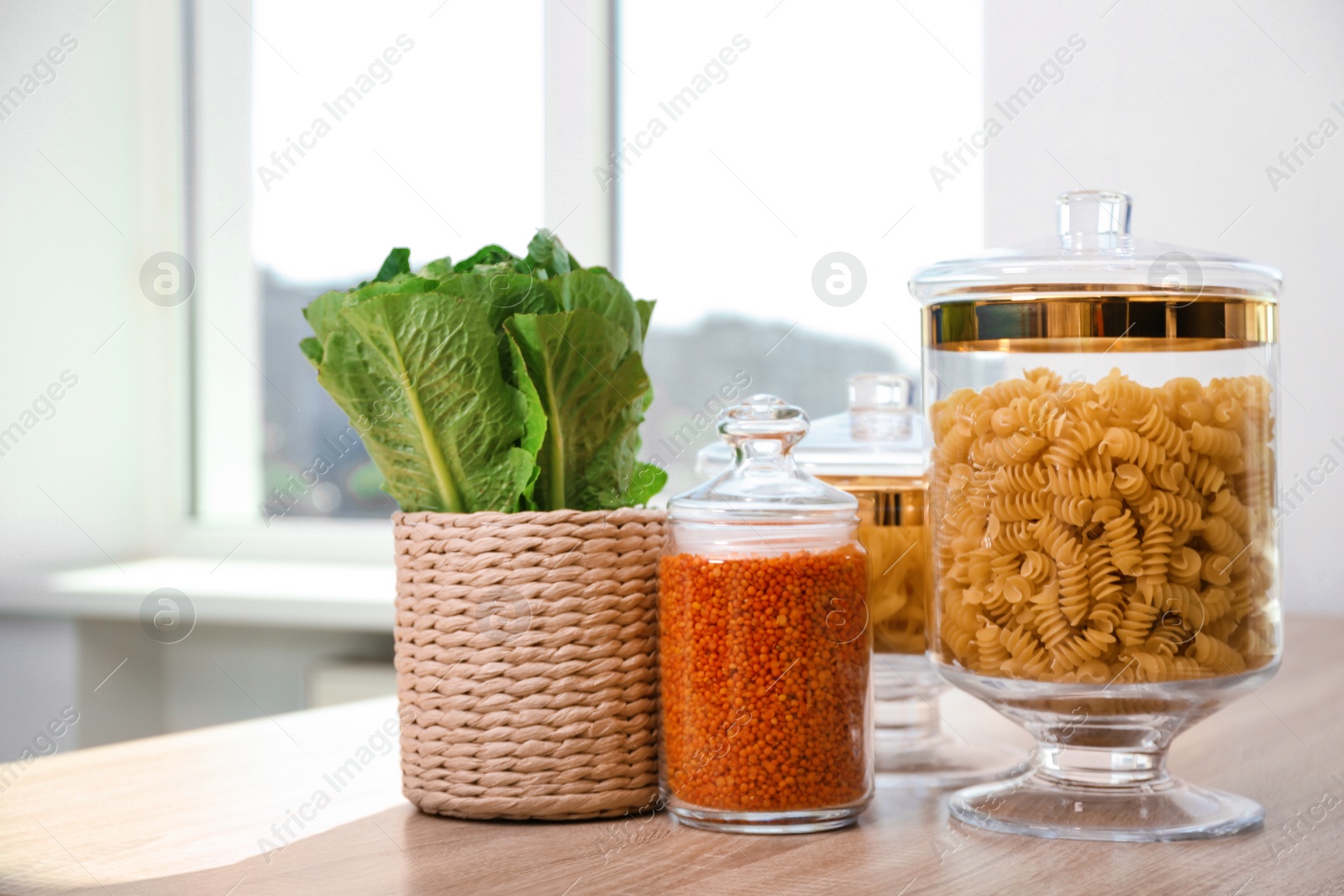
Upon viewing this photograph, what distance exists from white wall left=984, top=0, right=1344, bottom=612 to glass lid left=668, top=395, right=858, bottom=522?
1.20 m

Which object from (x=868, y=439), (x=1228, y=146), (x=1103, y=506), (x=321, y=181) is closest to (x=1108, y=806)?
(x=1103, y=506)

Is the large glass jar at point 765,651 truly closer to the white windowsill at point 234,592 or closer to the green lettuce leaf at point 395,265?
the green lettuce leaf at point 395,265

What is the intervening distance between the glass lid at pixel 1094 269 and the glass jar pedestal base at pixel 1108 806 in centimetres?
23

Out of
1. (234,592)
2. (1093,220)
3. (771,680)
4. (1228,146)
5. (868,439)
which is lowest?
(234,592)

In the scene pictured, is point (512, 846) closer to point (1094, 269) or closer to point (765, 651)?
point (765, 651)

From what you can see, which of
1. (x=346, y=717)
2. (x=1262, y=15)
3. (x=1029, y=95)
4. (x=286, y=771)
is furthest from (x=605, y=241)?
(x=286, y=771)

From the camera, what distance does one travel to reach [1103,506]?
54 centimetres

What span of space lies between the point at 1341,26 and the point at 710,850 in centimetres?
154

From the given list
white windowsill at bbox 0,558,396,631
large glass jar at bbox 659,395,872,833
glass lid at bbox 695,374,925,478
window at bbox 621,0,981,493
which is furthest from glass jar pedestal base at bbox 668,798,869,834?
white windowsill at bbox 0,558,396,631

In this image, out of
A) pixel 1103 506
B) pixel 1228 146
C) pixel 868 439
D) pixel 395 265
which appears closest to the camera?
pixel 1103 506

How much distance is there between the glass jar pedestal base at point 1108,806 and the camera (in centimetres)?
57

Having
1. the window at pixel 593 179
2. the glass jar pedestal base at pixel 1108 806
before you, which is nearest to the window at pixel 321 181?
the window at pixel 593 179

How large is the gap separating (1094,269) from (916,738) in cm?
35

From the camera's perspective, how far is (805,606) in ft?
1.88
